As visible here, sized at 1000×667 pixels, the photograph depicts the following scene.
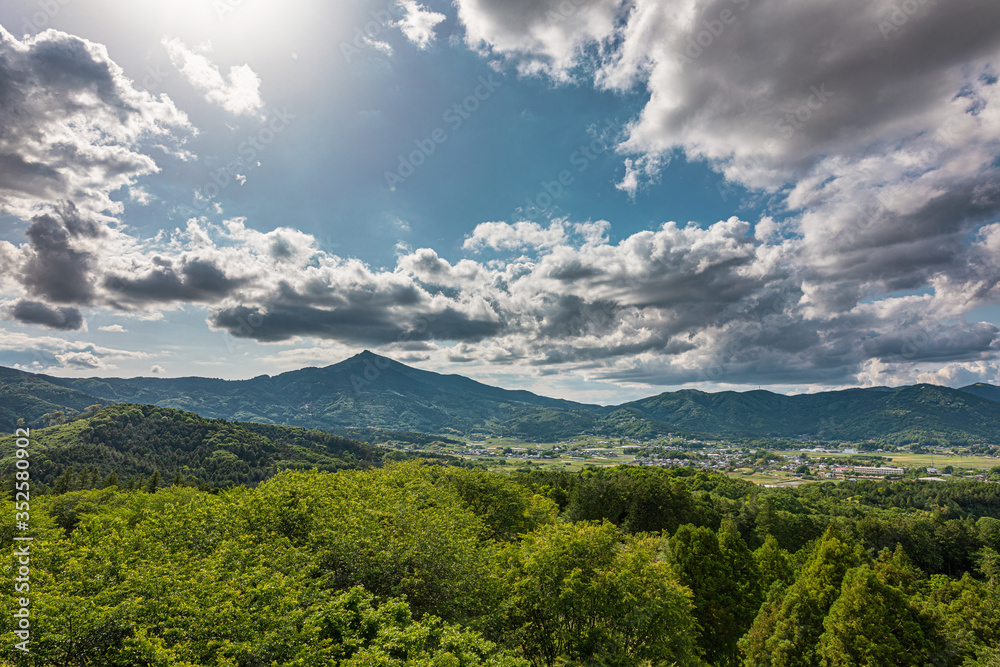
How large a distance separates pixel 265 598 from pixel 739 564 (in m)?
50.7

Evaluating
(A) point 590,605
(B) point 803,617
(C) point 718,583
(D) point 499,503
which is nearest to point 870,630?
(B) point 803,617

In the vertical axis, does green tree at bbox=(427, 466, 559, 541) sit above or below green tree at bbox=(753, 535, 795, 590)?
above

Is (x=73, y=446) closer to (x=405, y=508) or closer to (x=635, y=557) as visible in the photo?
(x=405, y=508)

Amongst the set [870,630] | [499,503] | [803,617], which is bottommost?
[803,617]

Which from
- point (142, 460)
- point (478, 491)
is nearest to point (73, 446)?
point (142, 460)

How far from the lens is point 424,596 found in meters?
27.0

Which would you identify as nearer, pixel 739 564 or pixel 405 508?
pixel 405 508

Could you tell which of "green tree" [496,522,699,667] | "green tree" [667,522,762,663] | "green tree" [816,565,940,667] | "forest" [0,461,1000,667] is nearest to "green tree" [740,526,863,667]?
"forest" [0,461,1000,667]

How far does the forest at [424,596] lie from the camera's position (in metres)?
17.4

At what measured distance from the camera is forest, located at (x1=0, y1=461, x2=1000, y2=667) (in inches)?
685

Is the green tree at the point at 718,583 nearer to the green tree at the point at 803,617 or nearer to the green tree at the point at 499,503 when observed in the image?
the green tree at the point at 803,617

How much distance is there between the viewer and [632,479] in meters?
90.2

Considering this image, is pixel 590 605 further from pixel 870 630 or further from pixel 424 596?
pixel 870 630

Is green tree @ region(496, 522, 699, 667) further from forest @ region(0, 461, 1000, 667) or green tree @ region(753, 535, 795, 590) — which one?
green tree @ region(753, 535, 795, 590)
